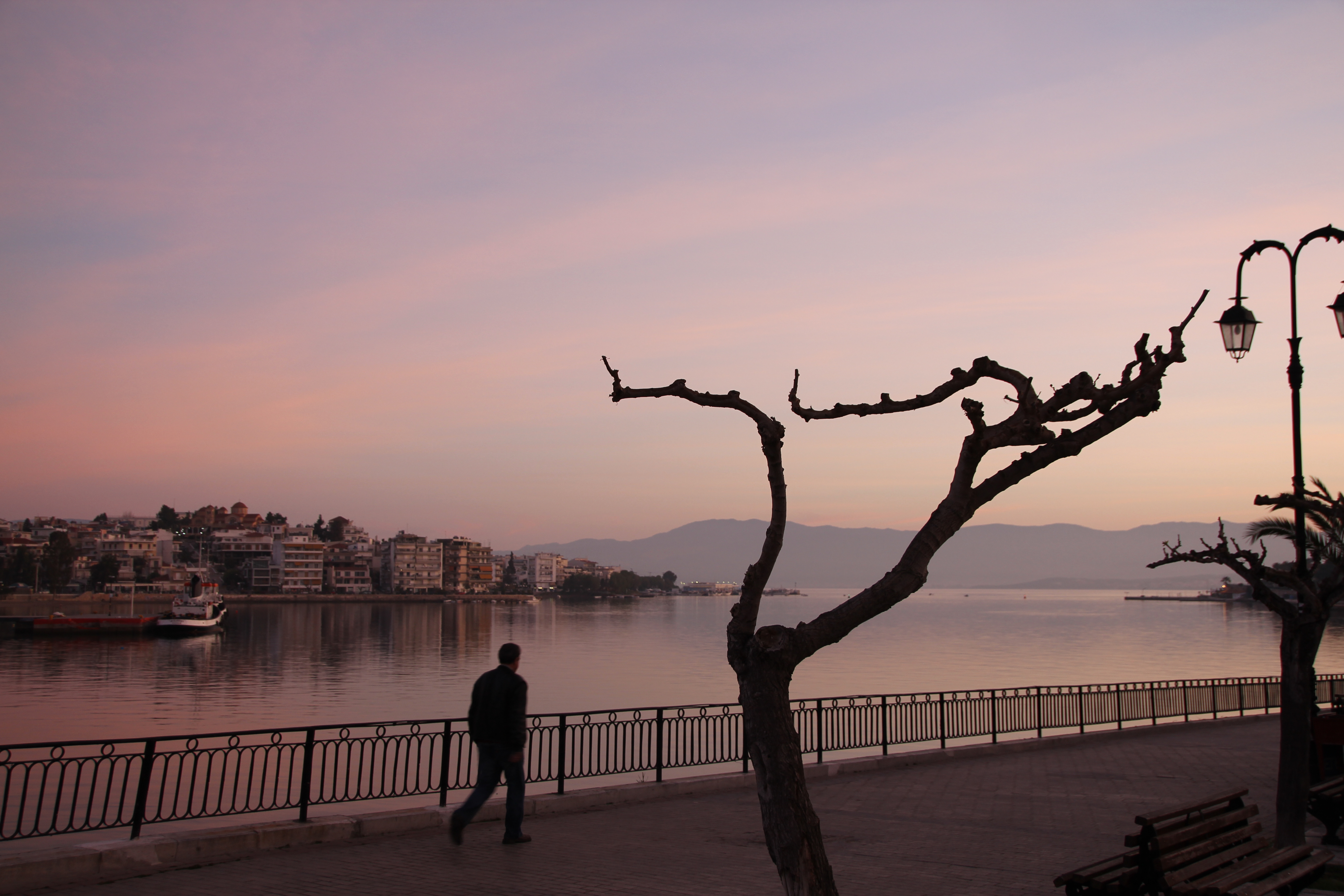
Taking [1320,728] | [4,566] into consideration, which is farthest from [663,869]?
[4,566]

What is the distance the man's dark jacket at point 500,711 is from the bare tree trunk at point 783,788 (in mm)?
4735

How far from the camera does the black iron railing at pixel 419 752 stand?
34.4ft

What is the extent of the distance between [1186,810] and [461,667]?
56.7 m

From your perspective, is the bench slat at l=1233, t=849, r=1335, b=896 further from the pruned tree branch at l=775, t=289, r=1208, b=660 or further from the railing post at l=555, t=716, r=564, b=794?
the railing post at l=555, t=716, r=564, b=794

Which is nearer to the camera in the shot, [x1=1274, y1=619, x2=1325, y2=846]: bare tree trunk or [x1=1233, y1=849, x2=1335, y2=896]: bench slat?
[x1=1233, y1=849, x2=1335, y2=896]: bench slat

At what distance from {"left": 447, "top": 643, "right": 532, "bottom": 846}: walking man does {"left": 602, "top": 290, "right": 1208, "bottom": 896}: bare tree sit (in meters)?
4.42

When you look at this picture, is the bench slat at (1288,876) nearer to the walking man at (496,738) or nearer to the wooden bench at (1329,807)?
the wooden bench at (1329,807)

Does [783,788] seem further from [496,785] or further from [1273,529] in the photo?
[1273,529]

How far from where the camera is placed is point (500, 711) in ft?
31.9

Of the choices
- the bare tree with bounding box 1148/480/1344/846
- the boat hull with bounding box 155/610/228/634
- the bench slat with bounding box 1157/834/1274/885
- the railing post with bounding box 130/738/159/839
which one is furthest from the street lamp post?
the boat hull with bounding box 155/610/228/634

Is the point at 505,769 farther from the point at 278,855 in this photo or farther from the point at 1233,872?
the point at 1233,872

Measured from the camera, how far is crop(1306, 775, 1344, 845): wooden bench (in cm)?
1012

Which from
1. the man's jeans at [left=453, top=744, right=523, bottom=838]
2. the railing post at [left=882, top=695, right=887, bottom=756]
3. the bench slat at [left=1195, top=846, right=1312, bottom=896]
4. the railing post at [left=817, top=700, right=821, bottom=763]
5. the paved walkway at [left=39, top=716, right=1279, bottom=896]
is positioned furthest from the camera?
the railing post at [left=882, top=695, right=887, bottom=756]

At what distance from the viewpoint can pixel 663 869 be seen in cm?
913
